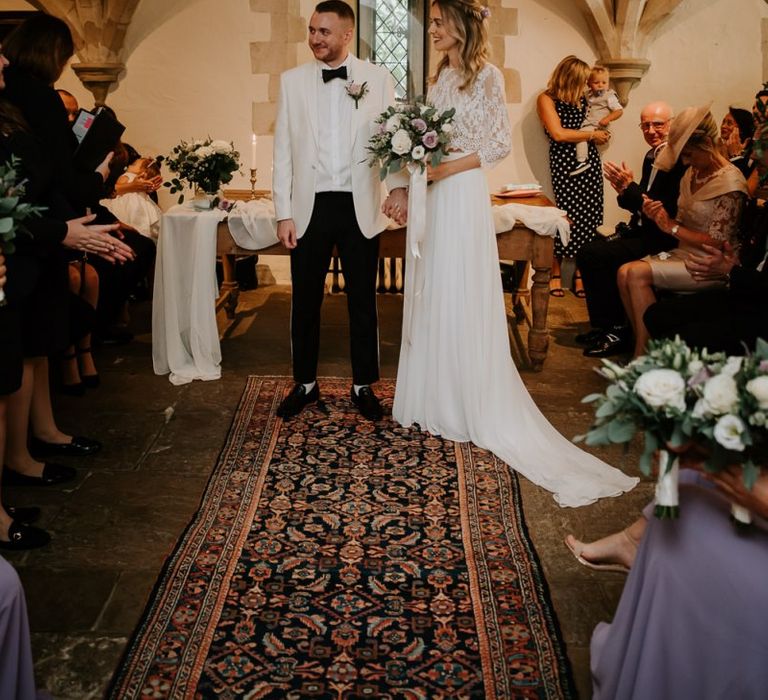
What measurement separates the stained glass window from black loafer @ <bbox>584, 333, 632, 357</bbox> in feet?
10.2

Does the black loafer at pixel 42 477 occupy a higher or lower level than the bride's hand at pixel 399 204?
lower

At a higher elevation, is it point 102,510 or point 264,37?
point 264,37

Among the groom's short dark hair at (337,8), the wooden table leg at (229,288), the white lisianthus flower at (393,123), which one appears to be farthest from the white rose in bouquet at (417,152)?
the wooden table leg at (229,288)

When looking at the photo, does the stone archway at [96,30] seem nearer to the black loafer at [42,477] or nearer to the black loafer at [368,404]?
the black loafer at [368,404]

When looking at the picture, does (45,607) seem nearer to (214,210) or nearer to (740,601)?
(740,601)

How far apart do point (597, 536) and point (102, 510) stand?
1.95 m

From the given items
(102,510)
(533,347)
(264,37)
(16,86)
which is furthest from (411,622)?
(264,37)

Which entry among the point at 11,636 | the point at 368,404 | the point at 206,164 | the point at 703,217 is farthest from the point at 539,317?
the point at 11,636

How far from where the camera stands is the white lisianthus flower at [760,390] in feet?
5.55

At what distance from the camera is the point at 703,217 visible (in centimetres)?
491

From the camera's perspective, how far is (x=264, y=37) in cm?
750

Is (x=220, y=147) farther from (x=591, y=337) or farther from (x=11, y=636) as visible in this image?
(x=11, y=636)

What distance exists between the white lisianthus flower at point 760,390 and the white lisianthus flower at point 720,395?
0.04m

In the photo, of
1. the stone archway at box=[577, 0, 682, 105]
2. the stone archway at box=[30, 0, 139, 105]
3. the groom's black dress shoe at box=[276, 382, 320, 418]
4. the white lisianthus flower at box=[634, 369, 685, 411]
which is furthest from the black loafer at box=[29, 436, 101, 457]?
the stone archway at box=[577, 0, 682, 105]
